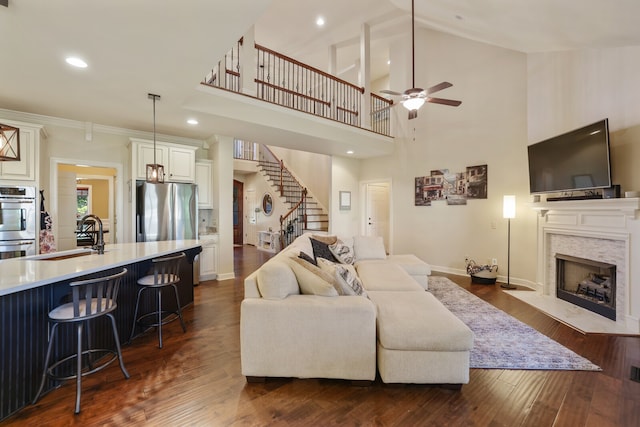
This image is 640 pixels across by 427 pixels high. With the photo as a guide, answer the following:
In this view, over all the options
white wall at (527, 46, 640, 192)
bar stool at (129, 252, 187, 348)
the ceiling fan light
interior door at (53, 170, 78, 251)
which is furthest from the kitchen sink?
white wall at (527, 46, 640, 192)

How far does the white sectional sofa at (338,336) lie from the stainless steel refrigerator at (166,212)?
290 cm

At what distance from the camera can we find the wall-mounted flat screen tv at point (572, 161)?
317 cm

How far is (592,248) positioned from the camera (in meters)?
3.50

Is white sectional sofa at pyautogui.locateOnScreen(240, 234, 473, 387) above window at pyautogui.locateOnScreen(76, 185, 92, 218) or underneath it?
underneath

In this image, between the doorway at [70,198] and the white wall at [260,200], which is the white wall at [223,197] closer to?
the doorway at [70,198]

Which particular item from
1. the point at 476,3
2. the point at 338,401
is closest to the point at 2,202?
the point at 338,401

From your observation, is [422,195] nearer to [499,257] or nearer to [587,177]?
[499,257]

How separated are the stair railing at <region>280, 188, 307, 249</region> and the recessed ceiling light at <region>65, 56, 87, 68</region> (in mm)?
5717

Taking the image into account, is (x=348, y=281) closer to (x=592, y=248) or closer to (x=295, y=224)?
(x=592, y=248)

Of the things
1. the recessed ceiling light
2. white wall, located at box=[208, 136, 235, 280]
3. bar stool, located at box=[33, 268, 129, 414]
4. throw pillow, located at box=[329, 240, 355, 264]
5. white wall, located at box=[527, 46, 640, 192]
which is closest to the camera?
bar stool, located at box=[33, 268, 129, 414]

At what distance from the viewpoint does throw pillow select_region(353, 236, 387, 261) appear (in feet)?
15.2

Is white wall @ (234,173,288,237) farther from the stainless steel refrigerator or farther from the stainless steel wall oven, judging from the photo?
the stainless steel wall oven

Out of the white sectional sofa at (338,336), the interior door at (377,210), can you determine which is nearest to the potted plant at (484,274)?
the interior door at (377,210)

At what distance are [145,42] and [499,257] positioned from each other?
579cm
